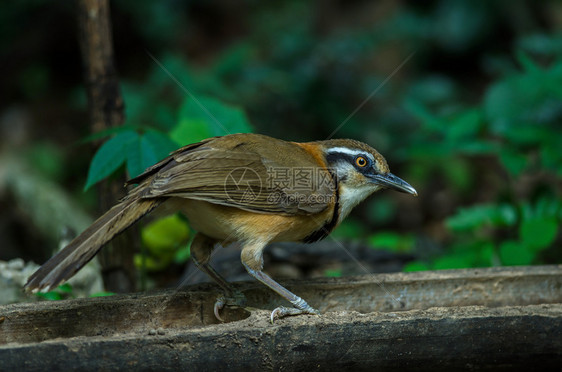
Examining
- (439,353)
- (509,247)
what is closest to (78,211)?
(509,247)

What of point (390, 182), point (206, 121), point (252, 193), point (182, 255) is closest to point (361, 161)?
point (390, 182)

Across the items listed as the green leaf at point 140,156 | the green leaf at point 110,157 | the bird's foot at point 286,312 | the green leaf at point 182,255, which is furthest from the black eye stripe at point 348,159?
the green leaf at point 182,255

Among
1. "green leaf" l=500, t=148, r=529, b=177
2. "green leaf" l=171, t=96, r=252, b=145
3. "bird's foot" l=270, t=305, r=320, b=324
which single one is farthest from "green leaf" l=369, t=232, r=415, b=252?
"bird's foot" l=270, t=305, r=320, b=324

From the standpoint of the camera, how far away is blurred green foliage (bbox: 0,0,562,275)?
5.18 meters

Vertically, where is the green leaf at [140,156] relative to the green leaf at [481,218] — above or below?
above

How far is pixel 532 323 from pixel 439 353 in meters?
0.47

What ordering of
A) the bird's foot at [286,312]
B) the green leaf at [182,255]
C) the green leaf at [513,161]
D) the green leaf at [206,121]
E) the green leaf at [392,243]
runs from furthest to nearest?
1. the green leaf at [392,243]
2. the green leaf at [182,255]
3. the green leaf at [513,161]
4. the green leaf at [206,121]
5. the bird's foot at [286,312]

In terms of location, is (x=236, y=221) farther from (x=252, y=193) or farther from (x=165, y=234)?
(x=165, y=234)

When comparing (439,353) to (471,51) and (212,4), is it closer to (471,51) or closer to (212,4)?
(471,51)

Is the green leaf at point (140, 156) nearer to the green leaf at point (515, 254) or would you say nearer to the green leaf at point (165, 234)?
the green leaf at point (165, 234)

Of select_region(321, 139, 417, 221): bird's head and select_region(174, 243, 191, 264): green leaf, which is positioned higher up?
select_region(321, 139, 417, 221): bird's head

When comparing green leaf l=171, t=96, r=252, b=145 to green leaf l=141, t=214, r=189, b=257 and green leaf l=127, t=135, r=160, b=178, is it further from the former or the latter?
green leaf l=141, t=214, r=189, b=257

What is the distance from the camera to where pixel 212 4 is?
12.5m

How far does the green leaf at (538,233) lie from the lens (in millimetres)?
4707
